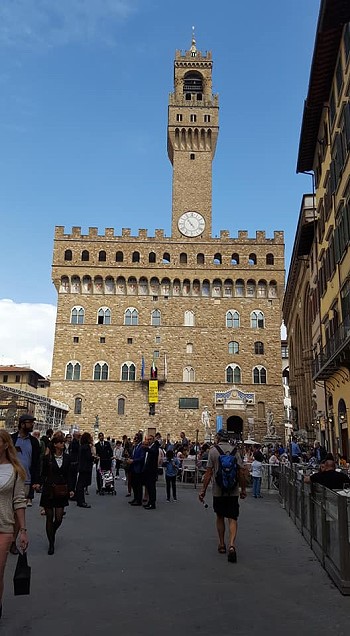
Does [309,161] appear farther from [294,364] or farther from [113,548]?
[113,548]

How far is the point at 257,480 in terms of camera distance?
14273mm

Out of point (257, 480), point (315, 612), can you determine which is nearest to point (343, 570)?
point (315, 612)

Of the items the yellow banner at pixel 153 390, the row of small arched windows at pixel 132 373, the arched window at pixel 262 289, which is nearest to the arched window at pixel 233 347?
the row of small arched windows at pixel 132 373

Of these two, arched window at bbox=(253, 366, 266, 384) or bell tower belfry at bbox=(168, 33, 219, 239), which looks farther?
bell tower belfry at bbox=(168, 33, 219, 239)

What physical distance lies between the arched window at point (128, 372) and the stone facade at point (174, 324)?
8 centimetres

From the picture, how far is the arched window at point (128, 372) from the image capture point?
39312 millimetres

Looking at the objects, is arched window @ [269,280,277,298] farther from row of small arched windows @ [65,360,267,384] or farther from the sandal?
the sandal

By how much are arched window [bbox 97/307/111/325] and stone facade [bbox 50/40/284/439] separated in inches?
3.1

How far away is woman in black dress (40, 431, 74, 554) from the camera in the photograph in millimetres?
6941

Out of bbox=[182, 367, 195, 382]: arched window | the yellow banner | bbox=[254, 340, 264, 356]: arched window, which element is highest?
bbox=[254, 340, 264, 356]: arched window

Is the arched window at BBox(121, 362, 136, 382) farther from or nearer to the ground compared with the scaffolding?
farther from the ground

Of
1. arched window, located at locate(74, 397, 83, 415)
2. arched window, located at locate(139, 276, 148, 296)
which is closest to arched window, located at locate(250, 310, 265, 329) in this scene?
arched window, located at locate(139, 276, 148, 296)

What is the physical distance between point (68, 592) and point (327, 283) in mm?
18090

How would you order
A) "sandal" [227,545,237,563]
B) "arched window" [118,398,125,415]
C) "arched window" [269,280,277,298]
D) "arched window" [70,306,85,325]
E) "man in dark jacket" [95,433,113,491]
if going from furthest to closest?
"arched window" [269,280,277,298] → "arched window" [70,306,85,325] → "arched window" [118,398,125,415] → "man in dark jacket" [95,433,113,491] → "sandal" [227,545,237,563]
